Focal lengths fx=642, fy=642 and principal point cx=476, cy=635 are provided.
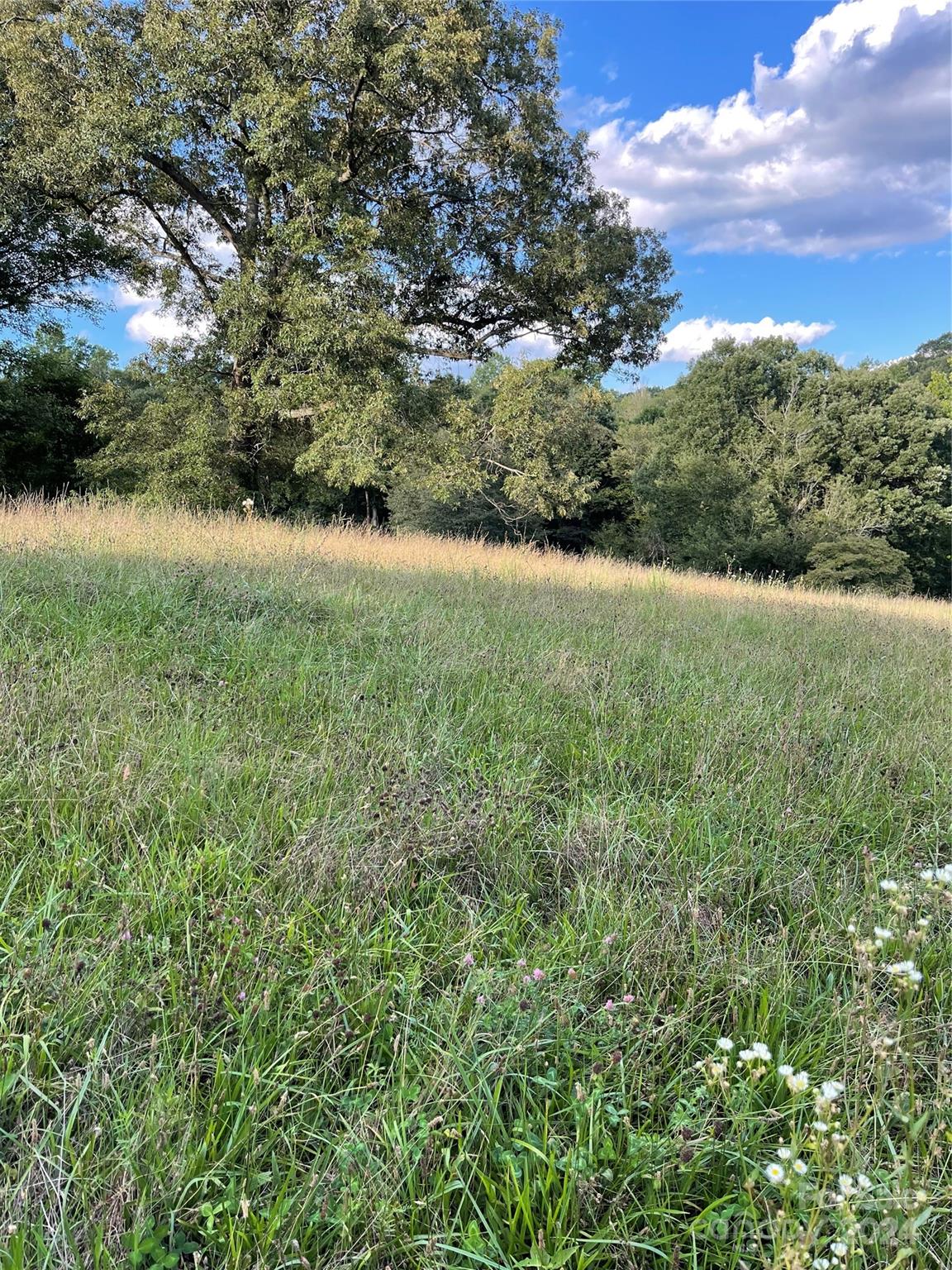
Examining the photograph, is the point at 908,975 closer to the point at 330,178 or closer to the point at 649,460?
the point at 330,178

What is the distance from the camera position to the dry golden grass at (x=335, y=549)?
6500mm

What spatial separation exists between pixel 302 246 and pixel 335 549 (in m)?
6.10

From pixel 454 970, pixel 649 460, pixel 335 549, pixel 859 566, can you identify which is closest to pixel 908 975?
pixel 454 970

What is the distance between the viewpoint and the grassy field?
1.05 metres

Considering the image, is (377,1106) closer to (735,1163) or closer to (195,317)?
(735,1163)

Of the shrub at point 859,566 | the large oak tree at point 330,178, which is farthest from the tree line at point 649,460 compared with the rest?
the large oak tree at point 330,178

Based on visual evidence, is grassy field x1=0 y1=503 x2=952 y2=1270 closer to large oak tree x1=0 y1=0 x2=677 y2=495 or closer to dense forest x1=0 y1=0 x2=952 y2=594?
dense forest x1=0 y1=0 x2=952 y2=594

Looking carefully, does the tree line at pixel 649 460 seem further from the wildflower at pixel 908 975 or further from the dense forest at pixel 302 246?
the wildflower at pixel 908 975

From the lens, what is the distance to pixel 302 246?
1119cm

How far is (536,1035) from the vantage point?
1360mm

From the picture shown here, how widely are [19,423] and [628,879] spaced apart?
21067 millimetres

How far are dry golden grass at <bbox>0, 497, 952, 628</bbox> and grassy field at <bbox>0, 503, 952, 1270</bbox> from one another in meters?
3.34

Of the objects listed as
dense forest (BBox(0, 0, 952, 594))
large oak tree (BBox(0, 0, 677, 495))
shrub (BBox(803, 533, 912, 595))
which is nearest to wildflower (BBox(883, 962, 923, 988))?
dense forest (BBox(0, 0, 952, 594))

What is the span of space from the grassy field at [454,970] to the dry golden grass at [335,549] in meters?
3.34
